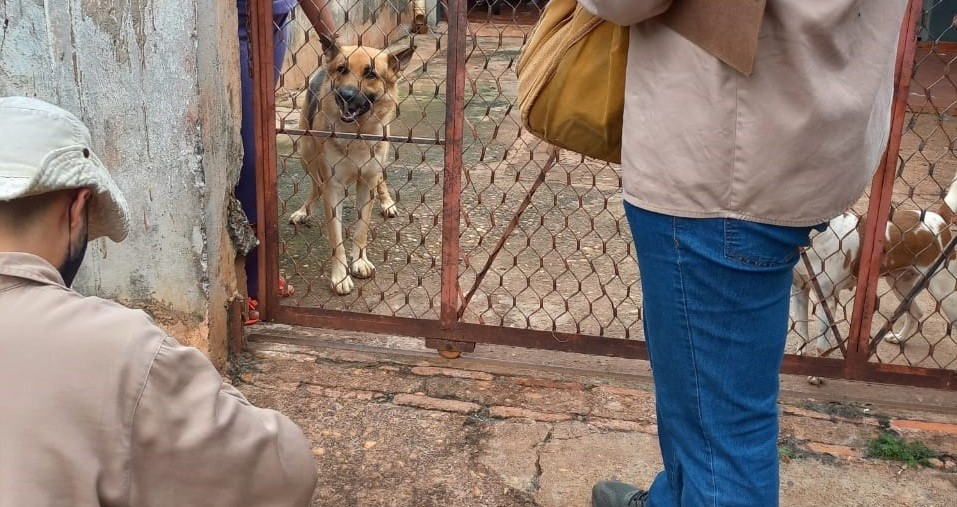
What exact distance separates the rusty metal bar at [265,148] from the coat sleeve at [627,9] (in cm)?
206

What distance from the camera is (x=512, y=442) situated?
10.2 ft

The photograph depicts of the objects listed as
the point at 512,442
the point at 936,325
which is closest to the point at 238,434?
the point at 512,442

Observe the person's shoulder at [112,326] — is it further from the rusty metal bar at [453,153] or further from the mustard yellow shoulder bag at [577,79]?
the rusty metal bar at [453,153]

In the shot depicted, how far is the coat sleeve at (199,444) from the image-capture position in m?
1.27

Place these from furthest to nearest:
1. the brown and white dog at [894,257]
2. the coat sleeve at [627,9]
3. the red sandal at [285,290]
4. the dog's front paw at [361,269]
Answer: the dog's front paw at [361,269]
the red sandal at [285,290]
the brown and white dog at [894,257]
the coat sleeve at [627,9]

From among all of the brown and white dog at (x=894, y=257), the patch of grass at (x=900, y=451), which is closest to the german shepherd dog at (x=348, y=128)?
the brown and white dog at (x=894, y=257)

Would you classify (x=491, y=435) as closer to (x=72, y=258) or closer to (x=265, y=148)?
(x=265, y=148)

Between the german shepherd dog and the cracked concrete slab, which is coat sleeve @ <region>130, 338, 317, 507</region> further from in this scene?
the german shepherd dog

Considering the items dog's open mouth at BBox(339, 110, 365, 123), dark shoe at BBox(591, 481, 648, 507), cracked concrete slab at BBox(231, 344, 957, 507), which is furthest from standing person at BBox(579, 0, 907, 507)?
dog's open mouth at BBox(339, 110, 365, 123)

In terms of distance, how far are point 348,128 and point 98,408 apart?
400cm

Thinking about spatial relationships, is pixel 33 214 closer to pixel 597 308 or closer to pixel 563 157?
pixel 597 308

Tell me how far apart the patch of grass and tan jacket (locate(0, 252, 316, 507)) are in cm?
249

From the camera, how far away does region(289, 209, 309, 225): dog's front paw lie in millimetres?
5453

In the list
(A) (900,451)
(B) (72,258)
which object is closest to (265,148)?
(B) (72,258)
